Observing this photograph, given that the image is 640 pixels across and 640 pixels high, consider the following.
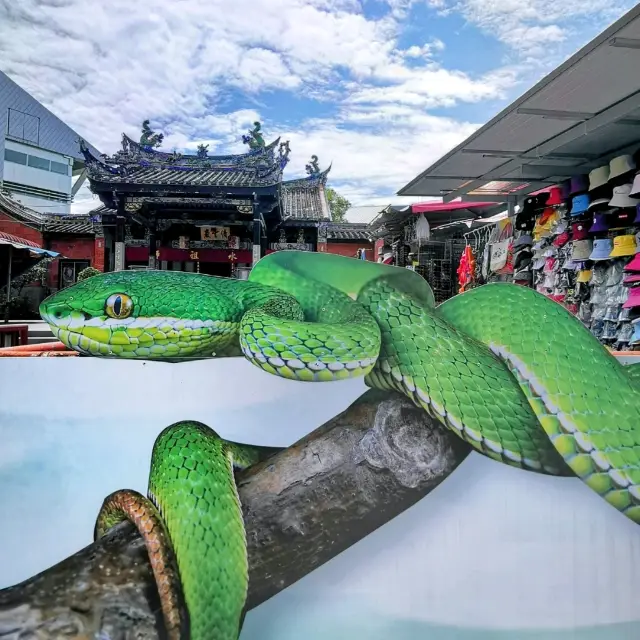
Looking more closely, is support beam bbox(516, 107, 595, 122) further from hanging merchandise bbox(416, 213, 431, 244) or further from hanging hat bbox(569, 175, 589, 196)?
hanging merchandise bbox(416, 213, 431, 244)

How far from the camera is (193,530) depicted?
38.0 inches

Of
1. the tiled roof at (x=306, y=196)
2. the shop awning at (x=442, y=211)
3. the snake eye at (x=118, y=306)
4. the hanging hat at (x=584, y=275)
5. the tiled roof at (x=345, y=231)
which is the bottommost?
the snake eye at (x=118, y=306)

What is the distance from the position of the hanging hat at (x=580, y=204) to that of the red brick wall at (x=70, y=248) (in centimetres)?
1438

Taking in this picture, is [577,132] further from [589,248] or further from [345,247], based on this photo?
[345,247]

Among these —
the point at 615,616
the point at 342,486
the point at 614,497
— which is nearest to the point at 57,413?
the point at 342,486

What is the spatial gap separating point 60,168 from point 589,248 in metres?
28.9

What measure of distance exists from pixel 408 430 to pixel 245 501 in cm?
34

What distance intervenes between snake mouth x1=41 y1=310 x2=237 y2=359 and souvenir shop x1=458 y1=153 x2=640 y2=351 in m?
2.22

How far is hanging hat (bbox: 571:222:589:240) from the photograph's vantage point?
12.2ft

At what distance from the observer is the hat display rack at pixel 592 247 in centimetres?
329

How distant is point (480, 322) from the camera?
3.76ft

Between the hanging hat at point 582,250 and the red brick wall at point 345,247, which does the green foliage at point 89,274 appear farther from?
the red brick wall at point 345,247

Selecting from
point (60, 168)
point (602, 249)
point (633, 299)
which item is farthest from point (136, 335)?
point (60, 168)

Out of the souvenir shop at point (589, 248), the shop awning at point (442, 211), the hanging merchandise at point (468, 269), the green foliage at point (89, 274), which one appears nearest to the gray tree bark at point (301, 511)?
the green foliage at point (89, 274)
